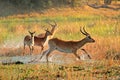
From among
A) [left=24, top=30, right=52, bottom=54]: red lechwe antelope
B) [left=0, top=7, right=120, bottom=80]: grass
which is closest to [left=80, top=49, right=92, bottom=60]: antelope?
[left=0, top=7, right=120, bottom=80]: grass

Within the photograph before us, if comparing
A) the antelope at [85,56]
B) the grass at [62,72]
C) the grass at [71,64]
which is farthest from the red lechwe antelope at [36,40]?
the grass at [62,72]

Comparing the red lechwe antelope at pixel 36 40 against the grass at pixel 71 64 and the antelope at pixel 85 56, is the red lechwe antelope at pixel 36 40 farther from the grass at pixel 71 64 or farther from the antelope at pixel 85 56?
the antelope at pixel 85 56

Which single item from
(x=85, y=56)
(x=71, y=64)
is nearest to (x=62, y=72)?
(x=71, y=64)

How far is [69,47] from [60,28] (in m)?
9.76

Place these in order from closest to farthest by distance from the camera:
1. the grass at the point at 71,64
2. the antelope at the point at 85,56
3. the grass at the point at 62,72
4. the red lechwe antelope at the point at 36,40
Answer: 1. the grass at the point at 62,72
2. the grass at the point at 71,64
3. the antelope at the point at 85,56
4. the red lechwe antelope at the point at 36,40

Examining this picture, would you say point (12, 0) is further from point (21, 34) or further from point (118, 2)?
point (21, 34)

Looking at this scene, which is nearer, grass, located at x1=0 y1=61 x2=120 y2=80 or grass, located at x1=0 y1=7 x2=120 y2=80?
grass, located at x1=0 y1=61 x2=120 y2=80

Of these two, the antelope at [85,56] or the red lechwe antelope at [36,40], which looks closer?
the antelope at [85,56]

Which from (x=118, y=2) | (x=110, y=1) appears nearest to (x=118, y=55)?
(x=110, y=1)

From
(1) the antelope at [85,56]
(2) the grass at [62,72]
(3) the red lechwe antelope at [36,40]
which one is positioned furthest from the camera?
(3) the red lechwe antelope at [36,40]

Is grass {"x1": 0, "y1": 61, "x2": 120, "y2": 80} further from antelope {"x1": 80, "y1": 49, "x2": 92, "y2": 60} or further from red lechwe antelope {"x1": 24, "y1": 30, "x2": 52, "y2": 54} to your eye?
red lechwe antelope {"x1": 24, "y1": 30, "x2": 52, "y2": 54}

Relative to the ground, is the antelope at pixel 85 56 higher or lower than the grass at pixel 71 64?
lower

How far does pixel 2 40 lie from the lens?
19922 millimetres

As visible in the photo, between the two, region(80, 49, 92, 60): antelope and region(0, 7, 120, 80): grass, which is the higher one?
region(0, 7, 120, 80): grass
